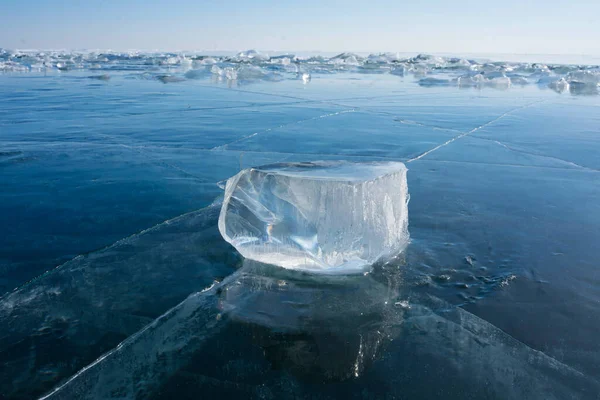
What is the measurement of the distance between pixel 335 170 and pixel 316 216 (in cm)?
51

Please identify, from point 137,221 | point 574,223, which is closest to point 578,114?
point 574,223

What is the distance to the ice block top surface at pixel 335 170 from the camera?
2.82m

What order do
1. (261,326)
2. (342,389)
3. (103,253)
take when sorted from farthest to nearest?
1. (103,253)
2. (261,326)
3. (342,389)

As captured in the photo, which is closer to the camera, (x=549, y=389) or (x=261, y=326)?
(x=549, y=389)

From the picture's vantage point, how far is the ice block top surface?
9.24 feet

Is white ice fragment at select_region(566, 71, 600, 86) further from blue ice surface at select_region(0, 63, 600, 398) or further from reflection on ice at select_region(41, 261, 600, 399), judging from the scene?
reflection on ice at select_region(41, 261, 600, 399)

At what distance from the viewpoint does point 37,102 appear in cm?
1048

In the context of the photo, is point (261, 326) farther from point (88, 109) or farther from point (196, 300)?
point (88, 109)

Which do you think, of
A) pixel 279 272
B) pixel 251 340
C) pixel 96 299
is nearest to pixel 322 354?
pixel 251 340

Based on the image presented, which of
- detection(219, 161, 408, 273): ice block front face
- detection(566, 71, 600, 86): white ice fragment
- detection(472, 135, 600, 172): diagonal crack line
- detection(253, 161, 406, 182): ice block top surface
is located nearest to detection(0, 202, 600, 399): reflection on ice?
detection(219, 161, 408, 273): ice block front face

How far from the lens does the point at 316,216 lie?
9.09 ft

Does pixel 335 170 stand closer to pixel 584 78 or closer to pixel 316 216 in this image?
pixel 316 216

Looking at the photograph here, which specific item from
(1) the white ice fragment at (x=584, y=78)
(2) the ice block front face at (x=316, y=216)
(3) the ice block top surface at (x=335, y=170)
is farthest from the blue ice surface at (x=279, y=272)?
(1) the white ice fragment at (x=584, y=78)

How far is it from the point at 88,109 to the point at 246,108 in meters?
3.63
